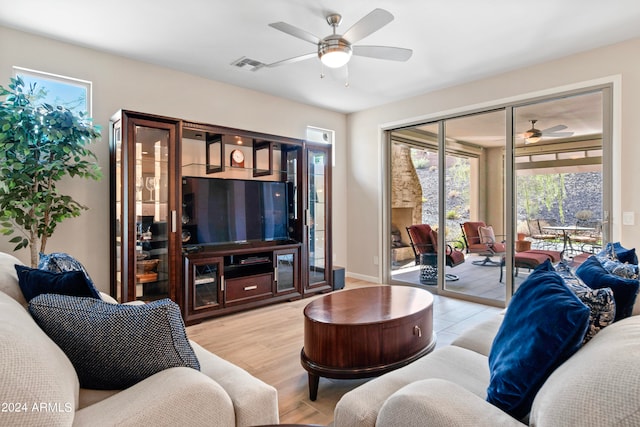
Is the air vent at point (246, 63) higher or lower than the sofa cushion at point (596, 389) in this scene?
higher

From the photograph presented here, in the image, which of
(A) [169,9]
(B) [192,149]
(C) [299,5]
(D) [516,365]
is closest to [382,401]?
(D) [516,365]

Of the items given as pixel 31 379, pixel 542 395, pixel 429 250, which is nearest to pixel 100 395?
pixel 31 379

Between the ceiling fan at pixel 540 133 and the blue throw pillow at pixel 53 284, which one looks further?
the ceiling fan at pixel 540 133

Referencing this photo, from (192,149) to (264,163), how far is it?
2.93 feet

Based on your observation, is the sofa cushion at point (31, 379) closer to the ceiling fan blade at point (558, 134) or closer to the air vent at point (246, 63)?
the air vent at point (246, 63)

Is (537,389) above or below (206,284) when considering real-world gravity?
above

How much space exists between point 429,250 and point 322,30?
126 inches

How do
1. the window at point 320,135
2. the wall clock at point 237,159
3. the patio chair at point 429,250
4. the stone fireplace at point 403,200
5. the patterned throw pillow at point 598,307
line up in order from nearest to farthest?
the patterned throw pillow at point 598,307
the wall clock at point 237,159
the patio chair at point 429,250
the stone fireplace at point 403,200
the window at point 320,135

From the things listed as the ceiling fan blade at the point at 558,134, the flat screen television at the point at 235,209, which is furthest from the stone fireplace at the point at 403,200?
the flat screen television at the point at 235,209

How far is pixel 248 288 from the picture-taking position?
3.97 m

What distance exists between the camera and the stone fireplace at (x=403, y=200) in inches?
200

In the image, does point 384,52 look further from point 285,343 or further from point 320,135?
point 320,135

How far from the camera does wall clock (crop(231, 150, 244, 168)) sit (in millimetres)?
4242

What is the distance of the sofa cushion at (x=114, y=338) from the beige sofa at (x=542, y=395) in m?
0.68
